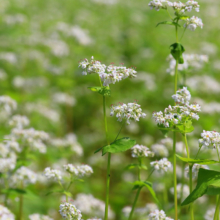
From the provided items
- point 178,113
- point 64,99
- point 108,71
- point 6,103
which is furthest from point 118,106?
point 64,99

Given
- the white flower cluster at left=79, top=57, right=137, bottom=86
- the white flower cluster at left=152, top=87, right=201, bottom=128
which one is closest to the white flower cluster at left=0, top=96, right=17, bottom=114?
the white flower cluster at left=79, top=57, right=137, bottom=86

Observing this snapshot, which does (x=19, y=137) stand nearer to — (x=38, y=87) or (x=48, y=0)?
(x=38, y=87)

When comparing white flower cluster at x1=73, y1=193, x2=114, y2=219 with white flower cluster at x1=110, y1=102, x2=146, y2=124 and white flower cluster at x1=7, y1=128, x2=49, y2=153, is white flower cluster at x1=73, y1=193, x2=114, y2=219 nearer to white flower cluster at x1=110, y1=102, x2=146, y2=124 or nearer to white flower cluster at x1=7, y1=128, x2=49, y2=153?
white flower cluster at x1=7, y1=128, x2=49, y2=153

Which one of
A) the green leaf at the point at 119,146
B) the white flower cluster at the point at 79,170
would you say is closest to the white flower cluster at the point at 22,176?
the white flower cluster at the point at 79,170

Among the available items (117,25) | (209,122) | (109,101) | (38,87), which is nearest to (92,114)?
(109,101)

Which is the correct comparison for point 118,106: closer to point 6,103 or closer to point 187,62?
point 187,62
